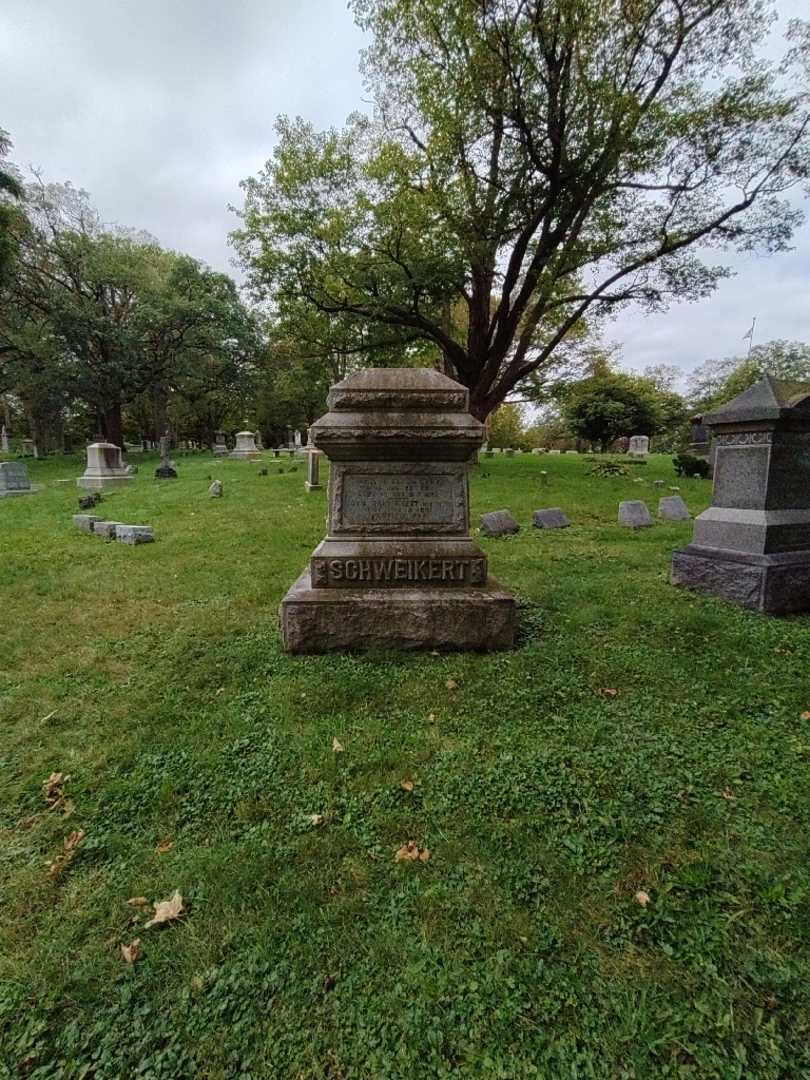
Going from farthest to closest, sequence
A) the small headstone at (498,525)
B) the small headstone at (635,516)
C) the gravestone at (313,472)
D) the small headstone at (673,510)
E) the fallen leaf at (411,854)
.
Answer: the gravestone at (313,472) < the small headstone at (673,510) < the small headstone at (635,516) < the small headstone at (498,525) < the fallen leaf at (411,854)

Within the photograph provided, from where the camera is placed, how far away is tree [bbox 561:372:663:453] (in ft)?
90.0

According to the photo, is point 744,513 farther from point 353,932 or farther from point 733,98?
point 733,98

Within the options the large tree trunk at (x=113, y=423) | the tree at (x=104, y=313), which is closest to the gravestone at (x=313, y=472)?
the tree at (x=104, y=313)

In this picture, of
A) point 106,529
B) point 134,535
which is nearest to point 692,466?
point 134,535

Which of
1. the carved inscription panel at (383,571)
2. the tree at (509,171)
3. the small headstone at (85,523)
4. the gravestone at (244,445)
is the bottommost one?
the small headstone at (85,523)

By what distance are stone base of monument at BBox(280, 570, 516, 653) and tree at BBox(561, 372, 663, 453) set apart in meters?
25.8

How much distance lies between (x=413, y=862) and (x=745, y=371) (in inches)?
1889

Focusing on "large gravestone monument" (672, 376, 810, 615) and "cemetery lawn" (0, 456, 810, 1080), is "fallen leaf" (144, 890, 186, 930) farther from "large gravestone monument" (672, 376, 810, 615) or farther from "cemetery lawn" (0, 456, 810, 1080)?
"large gravestone monument" (672, 376, 810, 615)

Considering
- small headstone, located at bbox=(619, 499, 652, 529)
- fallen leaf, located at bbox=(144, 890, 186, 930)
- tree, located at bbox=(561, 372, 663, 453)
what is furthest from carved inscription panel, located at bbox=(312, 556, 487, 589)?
tree, located at bbox=(561, 372, 663, 453)

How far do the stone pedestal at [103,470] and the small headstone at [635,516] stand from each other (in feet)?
50.1

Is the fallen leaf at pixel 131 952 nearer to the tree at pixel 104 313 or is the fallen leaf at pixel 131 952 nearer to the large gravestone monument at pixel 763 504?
the large gravestone monument at pixel 763 504

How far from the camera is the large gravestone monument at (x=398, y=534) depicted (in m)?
3.52

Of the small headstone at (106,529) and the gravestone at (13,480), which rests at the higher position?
the gravestone at (13,480)

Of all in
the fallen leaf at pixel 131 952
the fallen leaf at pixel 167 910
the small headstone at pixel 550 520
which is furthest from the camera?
the small headstone at pixel 550 520
